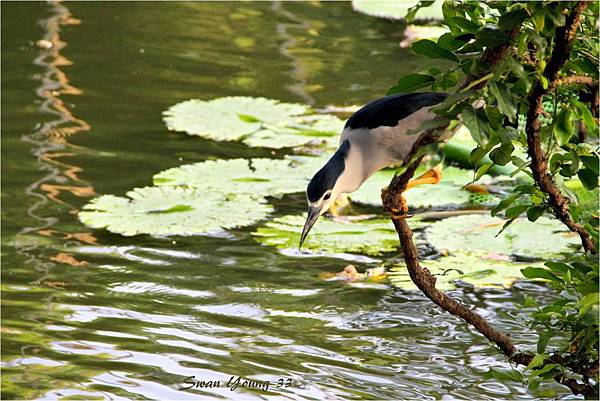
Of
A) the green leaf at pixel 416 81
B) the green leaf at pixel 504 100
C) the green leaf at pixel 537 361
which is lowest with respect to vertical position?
the green leaf at pixel 537 361

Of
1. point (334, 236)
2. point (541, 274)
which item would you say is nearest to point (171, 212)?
point (334, 236)

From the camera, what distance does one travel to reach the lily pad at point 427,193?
459 cm

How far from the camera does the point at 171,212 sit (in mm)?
4535

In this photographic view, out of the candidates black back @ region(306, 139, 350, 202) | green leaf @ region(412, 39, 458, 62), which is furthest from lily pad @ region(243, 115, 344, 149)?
green leaf @ region(412, 39, 458, 62)

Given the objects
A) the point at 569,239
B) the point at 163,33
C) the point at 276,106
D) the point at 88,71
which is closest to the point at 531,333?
the point at 569,239

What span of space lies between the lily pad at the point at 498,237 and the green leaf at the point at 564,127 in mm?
2290

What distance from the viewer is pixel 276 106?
5.71 meters

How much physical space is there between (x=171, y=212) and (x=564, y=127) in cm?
286

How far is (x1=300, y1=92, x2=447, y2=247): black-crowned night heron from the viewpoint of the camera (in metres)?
2.62

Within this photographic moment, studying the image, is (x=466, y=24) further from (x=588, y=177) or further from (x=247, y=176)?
(x=247, y=176)

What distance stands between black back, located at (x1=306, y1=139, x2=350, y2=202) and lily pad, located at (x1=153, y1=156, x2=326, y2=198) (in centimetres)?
197

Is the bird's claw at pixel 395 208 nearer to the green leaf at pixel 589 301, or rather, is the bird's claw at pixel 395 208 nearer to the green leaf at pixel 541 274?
the green leaf at pixel 541 274

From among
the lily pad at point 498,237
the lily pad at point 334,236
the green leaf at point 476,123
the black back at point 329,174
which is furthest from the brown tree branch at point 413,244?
the lily pad at point 334,236

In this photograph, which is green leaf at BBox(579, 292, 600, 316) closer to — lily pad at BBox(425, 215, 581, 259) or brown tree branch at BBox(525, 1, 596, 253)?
brown tree branch at BBox(525, 1, 596, 253)
